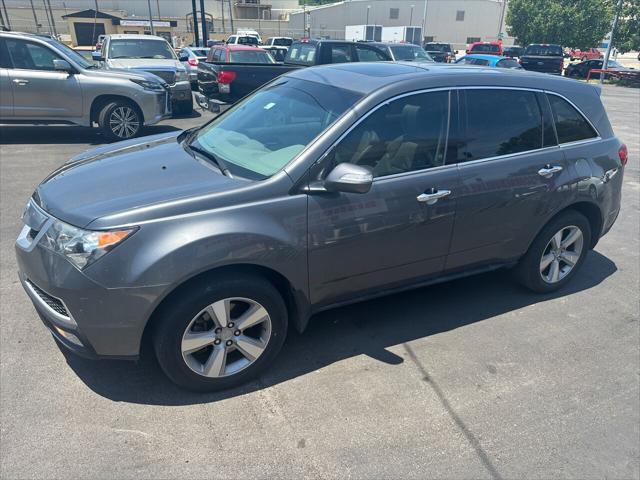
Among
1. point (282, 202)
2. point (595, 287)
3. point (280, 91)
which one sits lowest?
point (595, 287)

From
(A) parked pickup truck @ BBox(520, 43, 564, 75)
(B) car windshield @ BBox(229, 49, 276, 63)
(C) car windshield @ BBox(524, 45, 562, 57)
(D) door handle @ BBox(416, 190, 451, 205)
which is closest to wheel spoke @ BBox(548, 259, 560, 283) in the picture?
(D) door handle @ BBox(416, 190, 451, 205)

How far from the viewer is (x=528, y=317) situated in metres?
3.89

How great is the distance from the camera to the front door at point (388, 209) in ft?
9.68

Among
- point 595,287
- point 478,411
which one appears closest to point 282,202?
point 478,411

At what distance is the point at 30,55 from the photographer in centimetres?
859

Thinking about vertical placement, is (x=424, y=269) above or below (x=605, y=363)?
above

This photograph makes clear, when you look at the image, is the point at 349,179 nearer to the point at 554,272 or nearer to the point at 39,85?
the point at 554,272

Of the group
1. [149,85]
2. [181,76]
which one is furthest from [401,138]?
[181,76]

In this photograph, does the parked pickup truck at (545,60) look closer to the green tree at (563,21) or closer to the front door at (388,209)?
the green tree at (563,21)

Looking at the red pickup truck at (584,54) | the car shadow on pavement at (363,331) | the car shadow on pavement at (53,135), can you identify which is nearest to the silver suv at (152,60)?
the car shadow on pavement at (53,135)

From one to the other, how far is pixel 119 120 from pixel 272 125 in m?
6.72

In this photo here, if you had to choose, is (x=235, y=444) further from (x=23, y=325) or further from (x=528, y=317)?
(x=528, y=317)

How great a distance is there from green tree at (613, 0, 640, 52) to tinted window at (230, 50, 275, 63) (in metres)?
27.6

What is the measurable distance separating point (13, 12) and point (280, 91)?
257 feet
